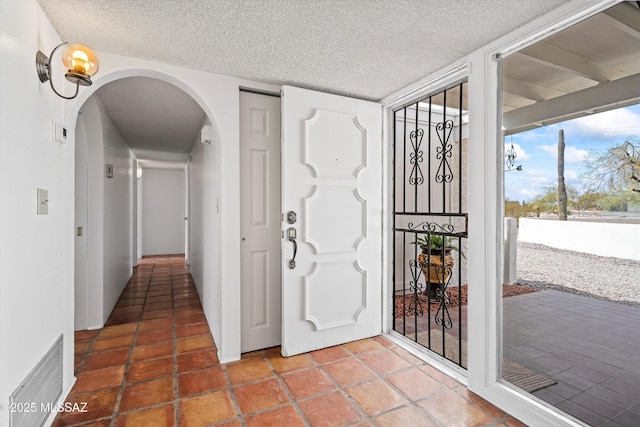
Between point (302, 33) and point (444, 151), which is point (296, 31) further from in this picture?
point (444, 151)

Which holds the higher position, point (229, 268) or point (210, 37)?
point (210, 37)

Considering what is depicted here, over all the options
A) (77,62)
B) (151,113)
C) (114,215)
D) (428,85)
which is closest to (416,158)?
(428,85)

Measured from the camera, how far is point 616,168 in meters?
1.54

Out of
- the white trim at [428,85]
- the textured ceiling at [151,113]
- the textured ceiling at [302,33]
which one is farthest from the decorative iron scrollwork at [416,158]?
the textured ceiling at [151,113]

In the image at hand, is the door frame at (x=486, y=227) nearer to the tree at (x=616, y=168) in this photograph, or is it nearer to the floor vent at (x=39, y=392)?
the tree at (x=616, y=168)

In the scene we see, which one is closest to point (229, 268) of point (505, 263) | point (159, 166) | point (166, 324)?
point (166, 324)

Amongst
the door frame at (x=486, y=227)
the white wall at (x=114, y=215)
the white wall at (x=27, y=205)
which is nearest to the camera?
the white wall at (x=27, y=205)

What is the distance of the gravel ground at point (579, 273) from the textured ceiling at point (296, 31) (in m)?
1.32

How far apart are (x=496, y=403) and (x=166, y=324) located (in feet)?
→ 9.86

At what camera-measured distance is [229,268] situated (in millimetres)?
2461

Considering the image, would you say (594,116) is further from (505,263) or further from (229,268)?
(229,268)

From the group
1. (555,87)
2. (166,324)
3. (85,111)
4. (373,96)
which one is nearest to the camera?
(555,87)

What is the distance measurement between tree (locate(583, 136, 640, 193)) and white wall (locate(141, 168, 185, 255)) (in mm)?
8523

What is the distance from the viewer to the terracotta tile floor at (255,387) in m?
1.78
